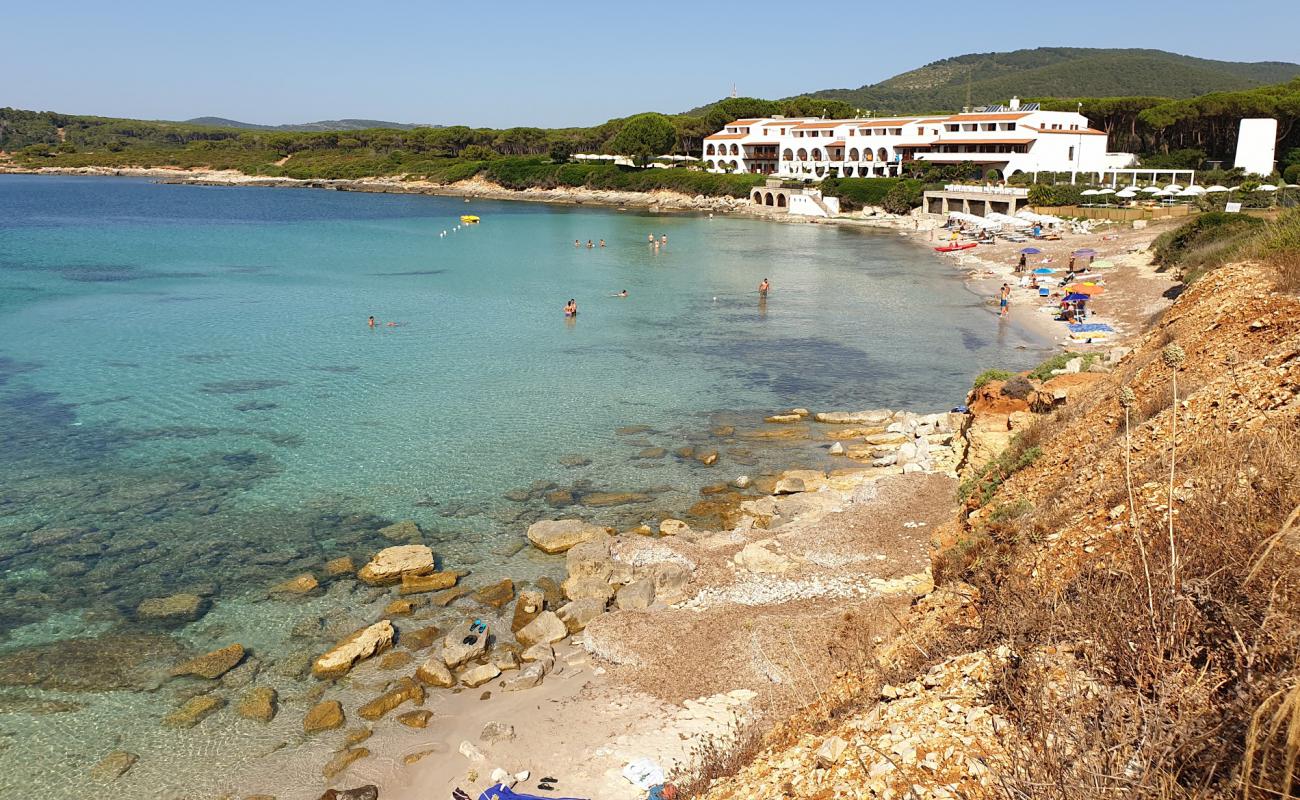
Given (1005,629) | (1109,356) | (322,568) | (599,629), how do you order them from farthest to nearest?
(1109,356), (322,568), (599,629), (1005,629)

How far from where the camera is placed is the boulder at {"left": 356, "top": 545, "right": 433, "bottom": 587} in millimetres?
15727

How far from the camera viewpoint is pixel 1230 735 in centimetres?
462

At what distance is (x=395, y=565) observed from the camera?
52.3ft

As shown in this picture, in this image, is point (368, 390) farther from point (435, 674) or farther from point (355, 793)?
point (355, 793)

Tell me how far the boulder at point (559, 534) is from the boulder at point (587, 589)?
1694mm

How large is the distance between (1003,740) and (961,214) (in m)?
75.6

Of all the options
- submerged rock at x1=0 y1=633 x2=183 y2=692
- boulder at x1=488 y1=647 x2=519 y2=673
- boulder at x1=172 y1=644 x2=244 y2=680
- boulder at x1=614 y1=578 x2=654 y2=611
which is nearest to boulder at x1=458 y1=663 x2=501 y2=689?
boulder at x1=488 y1=647 x2=519 y2=673

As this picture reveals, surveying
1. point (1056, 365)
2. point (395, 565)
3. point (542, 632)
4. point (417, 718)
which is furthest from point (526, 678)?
point (1056, 365)

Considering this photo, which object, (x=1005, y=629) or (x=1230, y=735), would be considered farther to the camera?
(x=1005, y=629)

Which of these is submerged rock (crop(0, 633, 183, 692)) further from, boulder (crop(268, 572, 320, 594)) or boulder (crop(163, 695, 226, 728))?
boulder (crop(268, 572, 320, 594))

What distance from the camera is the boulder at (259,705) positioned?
12.0 metres

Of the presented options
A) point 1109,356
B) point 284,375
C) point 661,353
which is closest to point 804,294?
point 661,353

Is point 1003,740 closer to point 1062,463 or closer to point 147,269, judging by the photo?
point 1062,463

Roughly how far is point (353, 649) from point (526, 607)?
2894 mm
